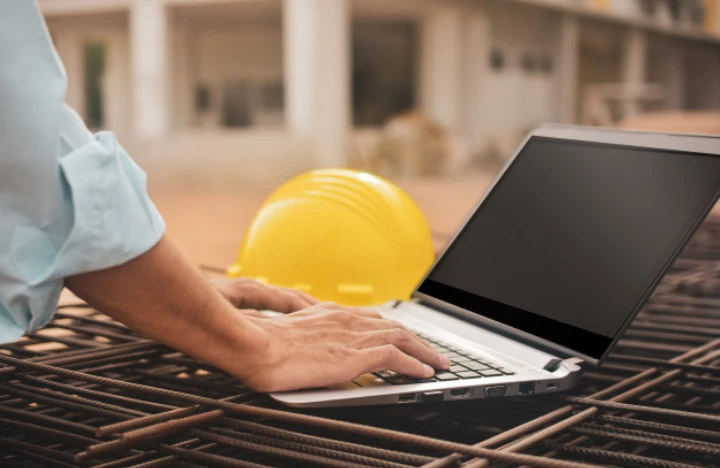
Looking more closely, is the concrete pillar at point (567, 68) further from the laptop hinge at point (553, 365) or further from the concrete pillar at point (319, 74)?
the laptop hinge at point (553, 365)

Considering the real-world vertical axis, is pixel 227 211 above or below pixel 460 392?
below

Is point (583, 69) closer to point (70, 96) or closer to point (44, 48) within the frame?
point (70, 96)

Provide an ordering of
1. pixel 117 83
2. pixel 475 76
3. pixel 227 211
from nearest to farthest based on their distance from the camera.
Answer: pixel 227 211, pixel 475 76, pixel 117 83

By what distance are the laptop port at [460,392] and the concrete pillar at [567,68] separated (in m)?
18.6

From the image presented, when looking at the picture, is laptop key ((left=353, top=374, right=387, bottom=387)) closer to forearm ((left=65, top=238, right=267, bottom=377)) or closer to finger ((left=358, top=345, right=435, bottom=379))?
finger ((left=358, top=345, right=435, bottom=379))

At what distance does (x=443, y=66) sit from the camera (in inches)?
650

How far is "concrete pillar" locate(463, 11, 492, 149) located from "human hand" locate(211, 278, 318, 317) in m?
15.3

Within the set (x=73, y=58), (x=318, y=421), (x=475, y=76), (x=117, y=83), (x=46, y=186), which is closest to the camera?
(x=46, y=186)

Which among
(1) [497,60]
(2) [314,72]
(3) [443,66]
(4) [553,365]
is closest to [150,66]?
(2) [314,72]

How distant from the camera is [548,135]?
2107 millimetres

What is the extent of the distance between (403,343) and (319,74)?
40.3ft

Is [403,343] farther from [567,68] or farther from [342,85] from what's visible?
[567,68]

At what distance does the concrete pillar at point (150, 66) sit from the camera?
14.3 m

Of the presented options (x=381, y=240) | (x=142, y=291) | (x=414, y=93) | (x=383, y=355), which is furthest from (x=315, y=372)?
(x=414, y=93)
